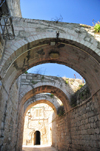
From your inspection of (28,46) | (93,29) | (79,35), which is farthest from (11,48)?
(93,29)

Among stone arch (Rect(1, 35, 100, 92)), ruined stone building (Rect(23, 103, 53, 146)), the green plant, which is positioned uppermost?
the green plant

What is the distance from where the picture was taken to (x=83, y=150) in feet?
19.6

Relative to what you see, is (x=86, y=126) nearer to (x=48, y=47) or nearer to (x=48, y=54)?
(x=48, y=54)

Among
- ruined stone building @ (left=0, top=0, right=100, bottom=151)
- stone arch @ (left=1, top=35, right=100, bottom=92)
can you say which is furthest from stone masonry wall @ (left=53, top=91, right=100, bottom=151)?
stone arch @ (left=1, top=35, right=100, bottom=92)

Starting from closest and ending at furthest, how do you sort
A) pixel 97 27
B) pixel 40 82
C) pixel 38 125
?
Result: pixel 97 27 < pixel 40 82 < pixel 38 125

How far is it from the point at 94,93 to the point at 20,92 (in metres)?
4.70

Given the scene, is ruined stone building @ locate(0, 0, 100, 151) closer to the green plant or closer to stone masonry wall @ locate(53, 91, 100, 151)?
stone masonry wall @ locate(53, 91, 100, 151)

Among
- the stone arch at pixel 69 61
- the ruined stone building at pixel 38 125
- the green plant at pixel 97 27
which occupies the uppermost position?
the green plant at pixel 97 27

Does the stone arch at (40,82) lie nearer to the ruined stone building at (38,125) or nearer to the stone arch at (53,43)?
the stone arch at (53,43)

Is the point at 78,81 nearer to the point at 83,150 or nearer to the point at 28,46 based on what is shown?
the point at 83,150

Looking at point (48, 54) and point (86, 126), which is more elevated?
point (48, 54)

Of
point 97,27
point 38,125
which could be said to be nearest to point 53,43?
point 97,27

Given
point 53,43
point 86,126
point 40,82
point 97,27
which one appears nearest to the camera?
point 53,43

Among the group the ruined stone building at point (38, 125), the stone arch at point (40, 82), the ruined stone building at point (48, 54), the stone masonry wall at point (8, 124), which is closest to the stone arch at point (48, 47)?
the ruined stone building at point (48, 54)
